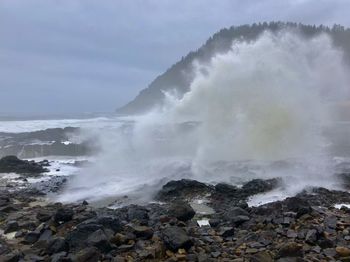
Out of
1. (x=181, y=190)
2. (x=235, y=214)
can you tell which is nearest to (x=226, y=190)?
(x=181, y=190)

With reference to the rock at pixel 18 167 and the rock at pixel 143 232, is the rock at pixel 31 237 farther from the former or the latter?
the rock at pixel 18 167

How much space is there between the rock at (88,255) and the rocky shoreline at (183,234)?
0.04ft

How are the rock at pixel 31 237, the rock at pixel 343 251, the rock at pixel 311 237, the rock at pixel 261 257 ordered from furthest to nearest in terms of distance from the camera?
1. the rock at pixel 31 237
2. the rock at pixel 311 237
3. the rock at pixel 343 251
4. the rock at pixel 261 257

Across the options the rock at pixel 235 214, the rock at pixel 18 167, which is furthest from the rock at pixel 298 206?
the rock at pixel 18 167

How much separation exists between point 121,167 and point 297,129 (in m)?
10.8

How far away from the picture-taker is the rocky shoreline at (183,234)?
26.6 ft

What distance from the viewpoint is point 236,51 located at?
24.7 m

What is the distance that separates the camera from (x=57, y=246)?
8664 millimetres

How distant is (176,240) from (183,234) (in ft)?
0.89

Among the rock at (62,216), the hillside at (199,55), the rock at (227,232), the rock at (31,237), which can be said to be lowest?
the rock at (31,237)

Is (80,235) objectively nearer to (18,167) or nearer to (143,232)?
(143,232)

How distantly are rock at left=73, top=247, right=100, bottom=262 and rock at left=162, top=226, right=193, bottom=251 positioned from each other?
4.58ft

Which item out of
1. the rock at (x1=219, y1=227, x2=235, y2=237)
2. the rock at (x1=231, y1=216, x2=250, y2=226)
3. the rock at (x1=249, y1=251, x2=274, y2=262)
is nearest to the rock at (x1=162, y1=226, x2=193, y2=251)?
the rock at (x1=219, y1=227, x2=235, y2=237)

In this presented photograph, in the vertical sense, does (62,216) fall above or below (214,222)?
above
